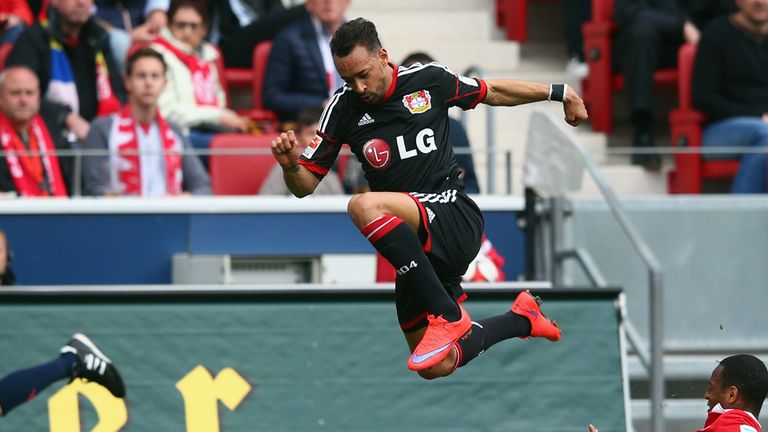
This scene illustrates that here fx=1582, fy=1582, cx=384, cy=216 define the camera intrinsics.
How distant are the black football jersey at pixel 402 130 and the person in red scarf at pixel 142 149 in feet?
10.7

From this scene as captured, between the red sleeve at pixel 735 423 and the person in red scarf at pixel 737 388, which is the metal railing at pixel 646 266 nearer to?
the person in red scarf at pixel 737 388

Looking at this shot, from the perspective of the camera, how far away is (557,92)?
714cm

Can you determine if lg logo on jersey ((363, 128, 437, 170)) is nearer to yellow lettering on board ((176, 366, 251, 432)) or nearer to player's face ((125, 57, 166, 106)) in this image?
yellow lettering on board ((176, 366, 251, 432))

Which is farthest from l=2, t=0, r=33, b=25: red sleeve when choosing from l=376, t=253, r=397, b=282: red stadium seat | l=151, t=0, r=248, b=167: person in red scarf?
l=376, t=253, r=397, b=282: red stadium seat

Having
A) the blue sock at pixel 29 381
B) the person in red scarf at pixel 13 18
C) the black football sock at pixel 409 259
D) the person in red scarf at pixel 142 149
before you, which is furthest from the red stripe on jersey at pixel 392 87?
the person in red scarf at pixel 13 18

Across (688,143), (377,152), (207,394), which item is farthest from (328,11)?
(377,152)

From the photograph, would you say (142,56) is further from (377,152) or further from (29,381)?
(377,152)

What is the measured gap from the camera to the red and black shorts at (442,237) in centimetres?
709

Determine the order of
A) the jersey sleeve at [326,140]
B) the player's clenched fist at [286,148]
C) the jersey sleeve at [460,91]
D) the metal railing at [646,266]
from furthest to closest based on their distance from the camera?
the metal railing at [646,266], the jersey sleeve at [460,91], the jersey sleeve at [326,140], the player's clenched fist at [286,148]

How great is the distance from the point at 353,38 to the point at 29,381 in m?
2.77

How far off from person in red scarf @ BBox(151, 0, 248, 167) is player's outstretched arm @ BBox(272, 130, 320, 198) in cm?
382

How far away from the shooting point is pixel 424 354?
6934 millimetres

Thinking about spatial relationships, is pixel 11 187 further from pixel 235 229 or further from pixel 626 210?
pixel 626 210

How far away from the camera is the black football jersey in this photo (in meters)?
7.03
